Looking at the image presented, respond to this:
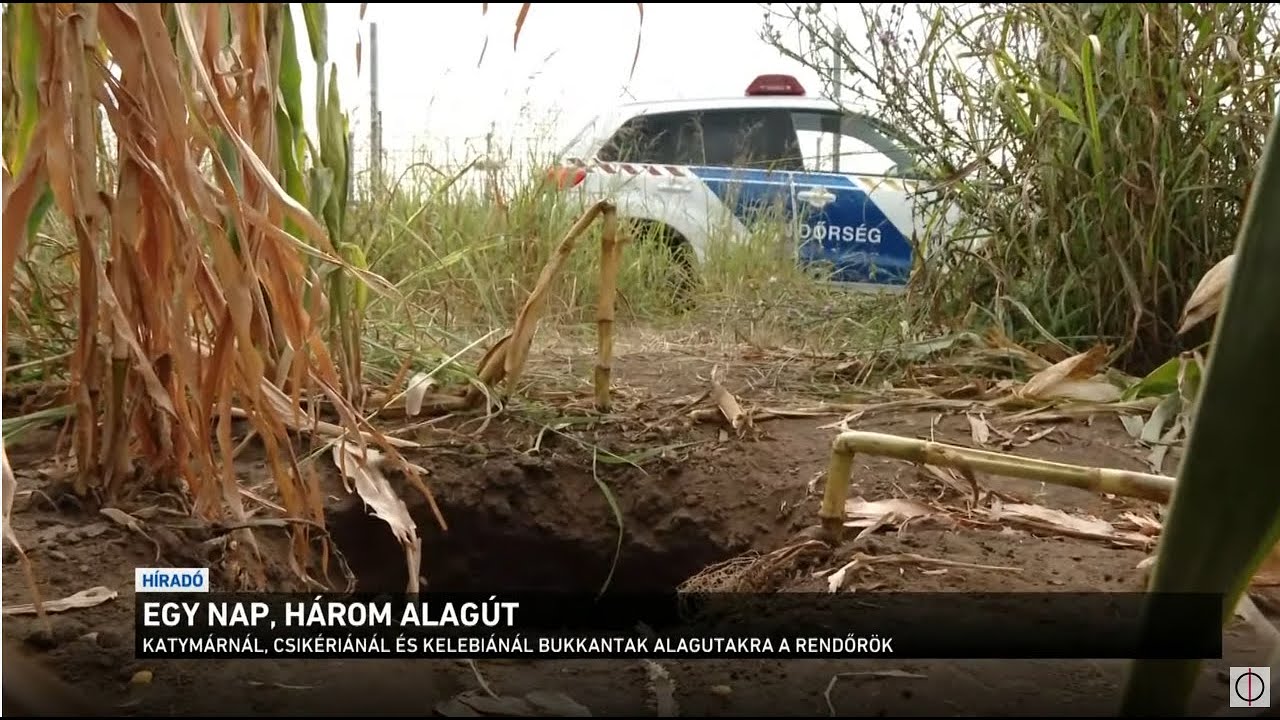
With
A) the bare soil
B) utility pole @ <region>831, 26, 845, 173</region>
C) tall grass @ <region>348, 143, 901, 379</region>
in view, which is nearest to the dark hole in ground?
Result: the bare soil

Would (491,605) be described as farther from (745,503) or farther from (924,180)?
(924,180)

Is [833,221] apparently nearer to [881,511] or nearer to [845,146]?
[845,146]

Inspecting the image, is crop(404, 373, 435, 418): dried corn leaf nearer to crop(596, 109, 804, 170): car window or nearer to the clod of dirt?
the clod of dirt

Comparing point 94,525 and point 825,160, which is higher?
point 825,160

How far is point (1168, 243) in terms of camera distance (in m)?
1.41

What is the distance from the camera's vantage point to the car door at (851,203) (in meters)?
1.72

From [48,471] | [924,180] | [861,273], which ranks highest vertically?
[924,180]

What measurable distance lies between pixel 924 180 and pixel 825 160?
0.66ft

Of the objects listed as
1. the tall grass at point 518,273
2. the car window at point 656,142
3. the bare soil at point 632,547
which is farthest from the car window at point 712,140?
the bare soil at point 632,547

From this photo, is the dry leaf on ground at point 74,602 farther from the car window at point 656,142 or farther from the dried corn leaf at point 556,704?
the car window at point 656,142

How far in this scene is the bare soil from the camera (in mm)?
441

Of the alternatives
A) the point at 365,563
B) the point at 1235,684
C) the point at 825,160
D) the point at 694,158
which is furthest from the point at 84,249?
the point at 825,160

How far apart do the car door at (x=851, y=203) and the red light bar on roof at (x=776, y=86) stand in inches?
5.0

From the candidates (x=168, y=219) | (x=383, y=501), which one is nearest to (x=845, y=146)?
(x=383, y=501)
